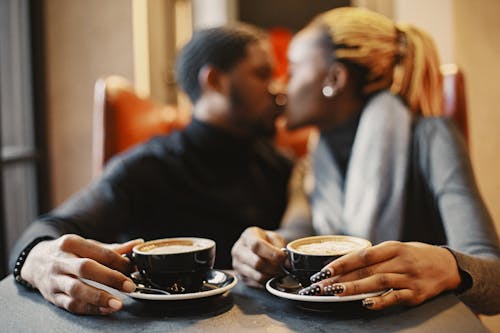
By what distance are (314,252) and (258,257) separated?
4.7 inches

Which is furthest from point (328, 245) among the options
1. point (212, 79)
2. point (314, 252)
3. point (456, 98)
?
point (212, 79)

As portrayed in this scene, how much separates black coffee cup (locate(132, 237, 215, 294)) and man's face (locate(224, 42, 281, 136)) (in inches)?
39.3

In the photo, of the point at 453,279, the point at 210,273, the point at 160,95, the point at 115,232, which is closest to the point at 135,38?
the point at 160,95

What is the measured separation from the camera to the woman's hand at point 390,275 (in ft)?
2.42

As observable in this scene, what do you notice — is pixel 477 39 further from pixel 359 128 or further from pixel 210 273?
pixel 210 273

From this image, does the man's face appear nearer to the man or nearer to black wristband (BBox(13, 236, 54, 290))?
the man

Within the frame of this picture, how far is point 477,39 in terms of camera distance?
1.76m

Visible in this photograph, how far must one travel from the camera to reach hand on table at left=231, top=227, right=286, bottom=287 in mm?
858

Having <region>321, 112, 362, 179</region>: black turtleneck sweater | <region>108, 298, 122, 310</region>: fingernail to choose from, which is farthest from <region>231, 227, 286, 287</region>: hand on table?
<region>321, 112, 362, 179</region>: black turtleneck sweater

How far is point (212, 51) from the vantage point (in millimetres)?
1866

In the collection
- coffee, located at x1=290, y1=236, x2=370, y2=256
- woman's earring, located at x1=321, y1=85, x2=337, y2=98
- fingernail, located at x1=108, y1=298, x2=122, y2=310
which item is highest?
woman's earring, located at x1=321, y1=85, x2=337, y2=98

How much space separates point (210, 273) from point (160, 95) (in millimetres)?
2043

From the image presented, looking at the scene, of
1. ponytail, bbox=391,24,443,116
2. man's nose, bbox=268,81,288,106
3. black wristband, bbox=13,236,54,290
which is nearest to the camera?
black wristband, bbox=13,236,54,290

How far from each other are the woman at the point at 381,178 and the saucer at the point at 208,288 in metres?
0.04
